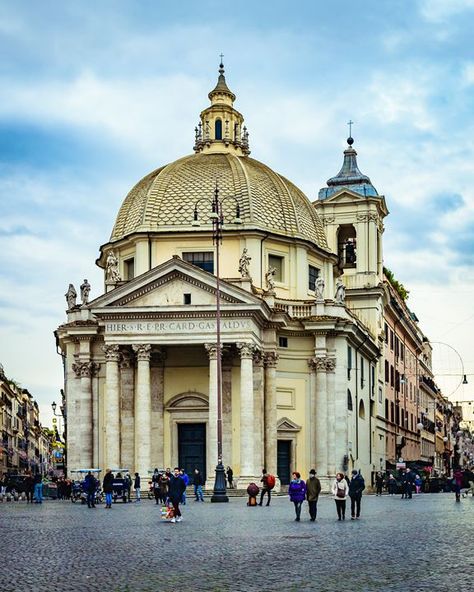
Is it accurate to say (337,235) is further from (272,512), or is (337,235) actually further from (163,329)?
(272,512)

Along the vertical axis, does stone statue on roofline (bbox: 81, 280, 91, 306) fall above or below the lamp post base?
above

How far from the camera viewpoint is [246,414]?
56.7 metres

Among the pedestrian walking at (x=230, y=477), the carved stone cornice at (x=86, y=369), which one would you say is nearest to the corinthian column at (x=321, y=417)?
the pedestrian walking at (x=230, y=477)

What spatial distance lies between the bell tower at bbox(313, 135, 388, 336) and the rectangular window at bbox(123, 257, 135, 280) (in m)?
19.4

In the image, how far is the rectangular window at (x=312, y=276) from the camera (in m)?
66.2

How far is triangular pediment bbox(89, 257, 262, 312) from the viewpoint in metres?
56.8

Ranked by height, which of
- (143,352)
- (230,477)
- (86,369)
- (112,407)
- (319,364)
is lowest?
(230,477)

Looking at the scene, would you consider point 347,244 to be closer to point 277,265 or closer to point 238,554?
point 277,265

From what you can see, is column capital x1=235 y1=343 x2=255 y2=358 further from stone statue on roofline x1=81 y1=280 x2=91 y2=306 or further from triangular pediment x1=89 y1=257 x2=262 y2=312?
stone statue on roofline x1=81 y1=280 x2=91 y2=306

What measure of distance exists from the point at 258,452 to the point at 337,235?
2684 cm

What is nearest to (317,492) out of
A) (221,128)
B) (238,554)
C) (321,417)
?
(238,554)

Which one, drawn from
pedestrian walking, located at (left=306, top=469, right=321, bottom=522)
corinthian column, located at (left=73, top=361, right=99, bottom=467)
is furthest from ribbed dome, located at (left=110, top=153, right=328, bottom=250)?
pedestrian walking, located at (left=306, top=469, right=321, bottom=522)

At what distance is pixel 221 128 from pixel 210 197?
25.1 feet

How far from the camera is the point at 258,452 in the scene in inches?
2308
